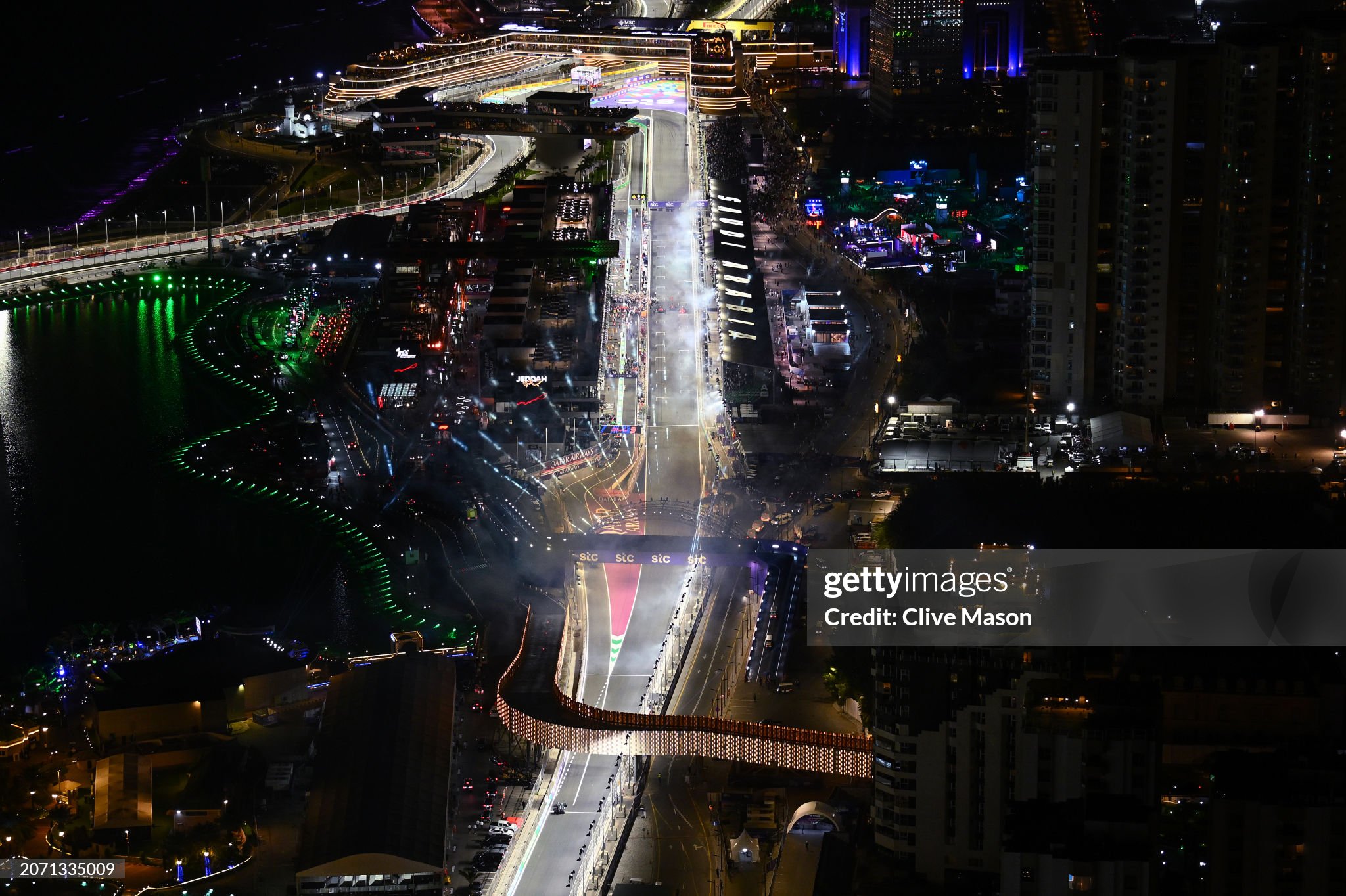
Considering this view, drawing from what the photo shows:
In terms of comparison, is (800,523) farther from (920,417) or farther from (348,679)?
(348,679)

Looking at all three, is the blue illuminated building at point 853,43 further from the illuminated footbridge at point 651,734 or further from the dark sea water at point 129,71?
the illuminated footbridge at point 651,734

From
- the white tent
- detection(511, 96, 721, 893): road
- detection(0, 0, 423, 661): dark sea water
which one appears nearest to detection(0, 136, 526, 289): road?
detection(0, 0, 423, 661): dark sea water

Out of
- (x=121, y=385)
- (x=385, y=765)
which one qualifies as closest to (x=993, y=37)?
(x=121, y=385)

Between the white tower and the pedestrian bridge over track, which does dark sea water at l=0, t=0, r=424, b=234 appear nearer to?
the white tower

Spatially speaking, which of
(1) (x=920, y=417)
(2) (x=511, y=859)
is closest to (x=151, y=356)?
(1) (x=920, y=417)

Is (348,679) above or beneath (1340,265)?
beneath
